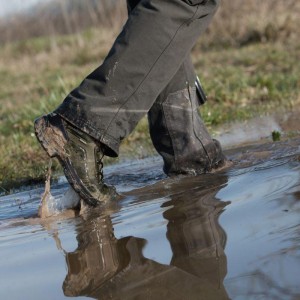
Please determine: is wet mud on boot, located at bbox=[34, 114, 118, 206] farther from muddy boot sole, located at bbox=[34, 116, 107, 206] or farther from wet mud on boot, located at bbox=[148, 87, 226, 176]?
wet mud on boot, located at bbox=[148, 87, 226, 176]

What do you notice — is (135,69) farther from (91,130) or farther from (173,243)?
(173,243)

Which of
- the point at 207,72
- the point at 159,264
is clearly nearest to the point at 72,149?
the point at 159,264

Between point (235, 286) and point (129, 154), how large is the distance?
2630mm

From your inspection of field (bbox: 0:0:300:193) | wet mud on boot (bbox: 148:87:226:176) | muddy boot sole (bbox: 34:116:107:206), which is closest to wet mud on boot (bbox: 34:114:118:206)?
muddy boot sole (bbox: 34:116:107:206)

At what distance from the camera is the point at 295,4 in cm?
998

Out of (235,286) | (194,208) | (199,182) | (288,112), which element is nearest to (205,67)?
(288,112)

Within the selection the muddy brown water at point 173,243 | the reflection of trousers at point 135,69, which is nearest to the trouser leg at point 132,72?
the reflection of trousers at point 135,69

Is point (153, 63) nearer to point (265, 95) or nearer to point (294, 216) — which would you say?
point (294, 216)

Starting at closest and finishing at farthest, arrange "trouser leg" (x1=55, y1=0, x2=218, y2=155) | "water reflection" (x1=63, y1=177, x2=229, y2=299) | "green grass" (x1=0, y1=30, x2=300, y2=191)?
"water reflection" (x1=63, y1=177, x2=229, y2=299) → "trouser leg" (x1=55, y1=0, x2=218, y2=155) → "green grass" (x1=0, y1=30, x2=300, y2=191)

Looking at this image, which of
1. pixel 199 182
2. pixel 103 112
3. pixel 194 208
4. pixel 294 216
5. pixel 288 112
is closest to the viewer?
pixel 294 216

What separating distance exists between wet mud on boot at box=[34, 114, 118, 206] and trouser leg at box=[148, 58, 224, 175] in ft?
1.61

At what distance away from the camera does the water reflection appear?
5.68 feet

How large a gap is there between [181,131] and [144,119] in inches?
76.6

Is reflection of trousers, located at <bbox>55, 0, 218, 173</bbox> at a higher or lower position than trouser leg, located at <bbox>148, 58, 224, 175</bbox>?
higher
